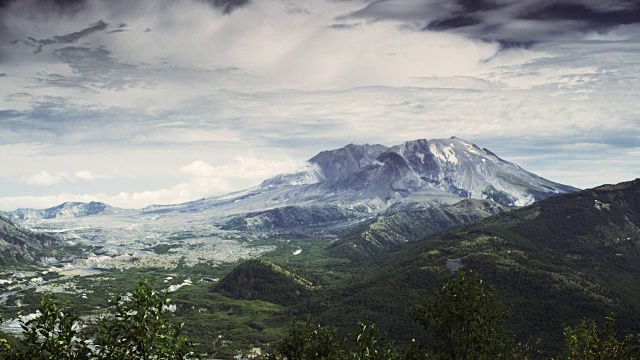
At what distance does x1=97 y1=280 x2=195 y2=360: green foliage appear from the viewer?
48188mm

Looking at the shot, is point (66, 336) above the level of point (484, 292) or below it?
above

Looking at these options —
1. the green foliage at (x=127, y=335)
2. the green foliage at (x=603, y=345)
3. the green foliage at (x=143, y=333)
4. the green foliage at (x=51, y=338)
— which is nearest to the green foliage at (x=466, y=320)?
the green foliage at (x=603, y=345)

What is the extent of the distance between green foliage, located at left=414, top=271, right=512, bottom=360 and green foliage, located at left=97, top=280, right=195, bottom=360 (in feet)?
136

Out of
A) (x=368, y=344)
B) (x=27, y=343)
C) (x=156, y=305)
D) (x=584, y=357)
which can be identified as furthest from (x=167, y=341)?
(x=584, y=357)

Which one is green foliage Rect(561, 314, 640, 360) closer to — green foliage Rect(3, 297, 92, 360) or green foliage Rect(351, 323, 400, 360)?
green foliage Rect(351, 323, 400, 360)

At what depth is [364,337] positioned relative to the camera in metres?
67.1

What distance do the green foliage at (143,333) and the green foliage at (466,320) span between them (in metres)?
41.4

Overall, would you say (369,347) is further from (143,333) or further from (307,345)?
(143,333)

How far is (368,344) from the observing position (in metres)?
65.8

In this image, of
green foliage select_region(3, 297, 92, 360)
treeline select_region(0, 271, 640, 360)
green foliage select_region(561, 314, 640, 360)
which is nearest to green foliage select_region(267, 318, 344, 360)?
treeline select_region(0, 271, 640, 360)

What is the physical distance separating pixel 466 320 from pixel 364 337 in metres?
18.1

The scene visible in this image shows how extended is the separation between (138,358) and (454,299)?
4647 centimetres

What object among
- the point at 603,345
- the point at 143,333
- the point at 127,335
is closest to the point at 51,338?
the point at 127,335

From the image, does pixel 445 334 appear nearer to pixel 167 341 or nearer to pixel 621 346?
pixel 621 346
